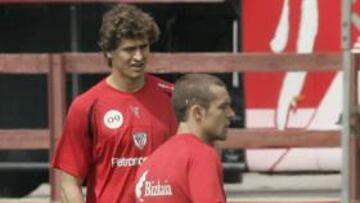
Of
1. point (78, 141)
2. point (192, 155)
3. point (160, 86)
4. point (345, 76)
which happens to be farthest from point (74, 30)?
point (192, 155)

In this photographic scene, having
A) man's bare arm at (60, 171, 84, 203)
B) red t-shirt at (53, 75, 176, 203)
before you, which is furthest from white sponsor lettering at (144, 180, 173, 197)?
man's bare arm at (60, 171, 84, 203)

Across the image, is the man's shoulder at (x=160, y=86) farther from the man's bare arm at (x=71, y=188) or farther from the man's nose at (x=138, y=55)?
the man's bare arm at (x=71, y=188)

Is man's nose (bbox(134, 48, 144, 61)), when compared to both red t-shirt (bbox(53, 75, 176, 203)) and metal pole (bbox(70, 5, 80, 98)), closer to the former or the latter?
red t-shirt (bbox(53, 75, 176, 203))

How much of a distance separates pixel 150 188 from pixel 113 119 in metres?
0.77

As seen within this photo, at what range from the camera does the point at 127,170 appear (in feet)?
13.5

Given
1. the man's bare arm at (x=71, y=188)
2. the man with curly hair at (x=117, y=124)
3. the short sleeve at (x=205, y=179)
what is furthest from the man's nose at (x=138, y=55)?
the short sleeve at (x=205, y=179)

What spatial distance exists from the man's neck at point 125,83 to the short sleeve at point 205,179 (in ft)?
3.15

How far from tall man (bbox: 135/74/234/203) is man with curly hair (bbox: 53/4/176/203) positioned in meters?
0.60

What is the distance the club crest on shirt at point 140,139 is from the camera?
4.12 metres

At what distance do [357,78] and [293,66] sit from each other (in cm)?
43

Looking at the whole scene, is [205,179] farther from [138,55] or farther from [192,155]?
[138,55]

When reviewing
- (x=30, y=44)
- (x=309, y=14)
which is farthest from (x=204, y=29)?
(x=30, y=44)

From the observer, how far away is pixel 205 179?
3.20 metres

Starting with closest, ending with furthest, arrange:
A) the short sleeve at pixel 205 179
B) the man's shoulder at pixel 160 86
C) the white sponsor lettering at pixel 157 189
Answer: the short sleeve at pixel 205 179
the white sponsor lettering at pixel 157 189
the man's shoulder at pixel 160 86
